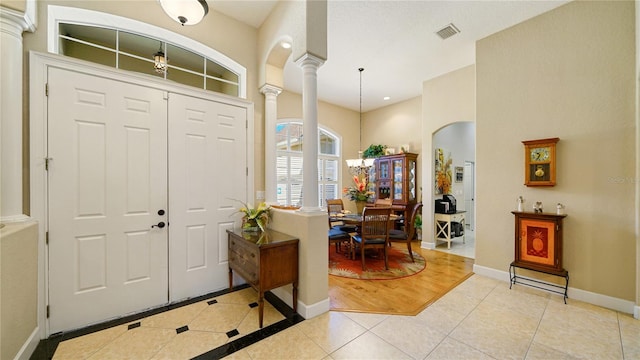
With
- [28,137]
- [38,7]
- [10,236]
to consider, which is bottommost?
[10,236]

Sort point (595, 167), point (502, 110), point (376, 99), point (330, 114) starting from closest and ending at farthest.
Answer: point (595, 167) < point (502, 110) < point (376, 99) < point (330, 114)

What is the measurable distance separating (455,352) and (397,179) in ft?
14.3

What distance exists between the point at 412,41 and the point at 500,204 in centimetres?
280

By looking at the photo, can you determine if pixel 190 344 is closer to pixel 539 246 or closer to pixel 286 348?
pixel 286 348

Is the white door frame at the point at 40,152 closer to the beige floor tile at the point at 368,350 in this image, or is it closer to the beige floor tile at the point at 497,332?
the beige floor tile at the point at 368,350

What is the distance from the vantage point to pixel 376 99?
20.7 ft

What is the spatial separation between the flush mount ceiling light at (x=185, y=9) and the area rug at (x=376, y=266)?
346cm

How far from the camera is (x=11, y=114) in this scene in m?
1.88


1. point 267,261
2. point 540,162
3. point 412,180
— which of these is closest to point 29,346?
point 267,261

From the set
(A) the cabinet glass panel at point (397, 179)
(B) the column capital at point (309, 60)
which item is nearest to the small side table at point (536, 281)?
(A) the cabinet glass panel at point (397, 179)

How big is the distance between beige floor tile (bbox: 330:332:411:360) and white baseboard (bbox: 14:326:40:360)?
2.35 metres

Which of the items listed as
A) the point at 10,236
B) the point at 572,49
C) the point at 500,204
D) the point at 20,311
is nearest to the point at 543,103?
the point at 572,49

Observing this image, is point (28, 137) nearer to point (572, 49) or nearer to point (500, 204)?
point (500, 204)

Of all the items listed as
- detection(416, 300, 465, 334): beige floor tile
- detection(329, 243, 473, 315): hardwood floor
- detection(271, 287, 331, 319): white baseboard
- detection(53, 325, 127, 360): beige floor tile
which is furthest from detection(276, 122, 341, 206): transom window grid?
detection(416, 300, 465, 334): beige floor tile
